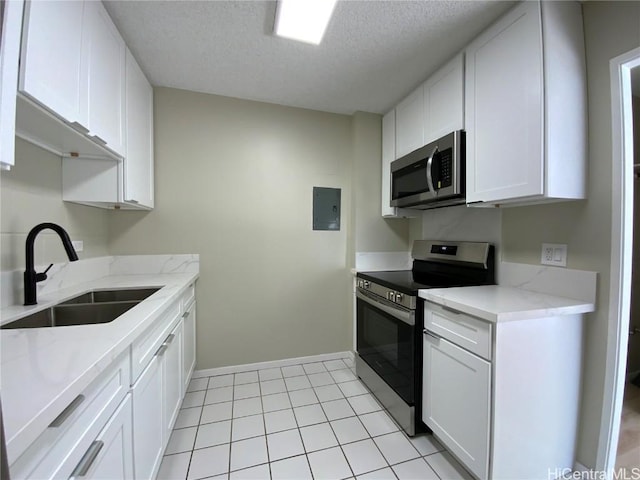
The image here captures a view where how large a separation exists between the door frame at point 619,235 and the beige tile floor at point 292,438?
2.61 feet

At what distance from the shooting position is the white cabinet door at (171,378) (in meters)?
1.35

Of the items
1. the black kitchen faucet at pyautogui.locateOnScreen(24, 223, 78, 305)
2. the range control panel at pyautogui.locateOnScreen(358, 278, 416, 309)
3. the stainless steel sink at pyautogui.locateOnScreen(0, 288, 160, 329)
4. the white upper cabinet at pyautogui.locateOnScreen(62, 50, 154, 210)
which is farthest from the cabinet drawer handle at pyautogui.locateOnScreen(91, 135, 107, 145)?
the range control panel at pyautogui.locateOnScreen(358, 278, 416, 309)

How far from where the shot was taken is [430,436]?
5.32 ft

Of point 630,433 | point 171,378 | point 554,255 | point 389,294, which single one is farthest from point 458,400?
point 171,378

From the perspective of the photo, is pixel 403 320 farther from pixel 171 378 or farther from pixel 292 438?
pixel 171 378

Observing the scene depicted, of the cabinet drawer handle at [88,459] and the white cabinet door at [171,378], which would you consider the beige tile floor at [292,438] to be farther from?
the cabinet drawer handle at [88,459]

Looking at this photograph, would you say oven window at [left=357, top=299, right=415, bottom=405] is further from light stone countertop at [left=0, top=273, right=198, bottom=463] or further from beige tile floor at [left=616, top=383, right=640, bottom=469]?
light stone countertop at [left=0, top=273, right=198, bottom=463]

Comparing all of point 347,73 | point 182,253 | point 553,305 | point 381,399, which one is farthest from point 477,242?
point 182,253

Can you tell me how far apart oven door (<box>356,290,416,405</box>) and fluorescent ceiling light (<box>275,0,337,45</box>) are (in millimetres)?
1723

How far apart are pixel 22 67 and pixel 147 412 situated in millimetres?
1327

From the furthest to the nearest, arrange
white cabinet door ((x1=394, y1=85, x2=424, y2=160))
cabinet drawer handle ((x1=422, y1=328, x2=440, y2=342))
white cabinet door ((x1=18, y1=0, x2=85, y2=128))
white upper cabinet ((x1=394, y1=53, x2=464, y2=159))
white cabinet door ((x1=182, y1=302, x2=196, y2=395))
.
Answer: white cabinet door ((x1=394, y1=85, x2=424, y2=160)) → white cabinet door ((x1=182, y1=302, x2=196, y2=395)) → white upper cabinet ((x1=394, y1=53, x2=464, y2=159)) → cabinet drawer handle ((x1=422, y1=328, x2=440, y2=342)) → white cabinet door ((x1=18, y1=0, x2=85, y2=128))

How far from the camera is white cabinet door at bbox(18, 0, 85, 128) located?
2.82 feet

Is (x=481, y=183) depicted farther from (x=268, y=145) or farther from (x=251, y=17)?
(x=268, y=145)

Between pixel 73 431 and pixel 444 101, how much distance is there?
2303 mm
